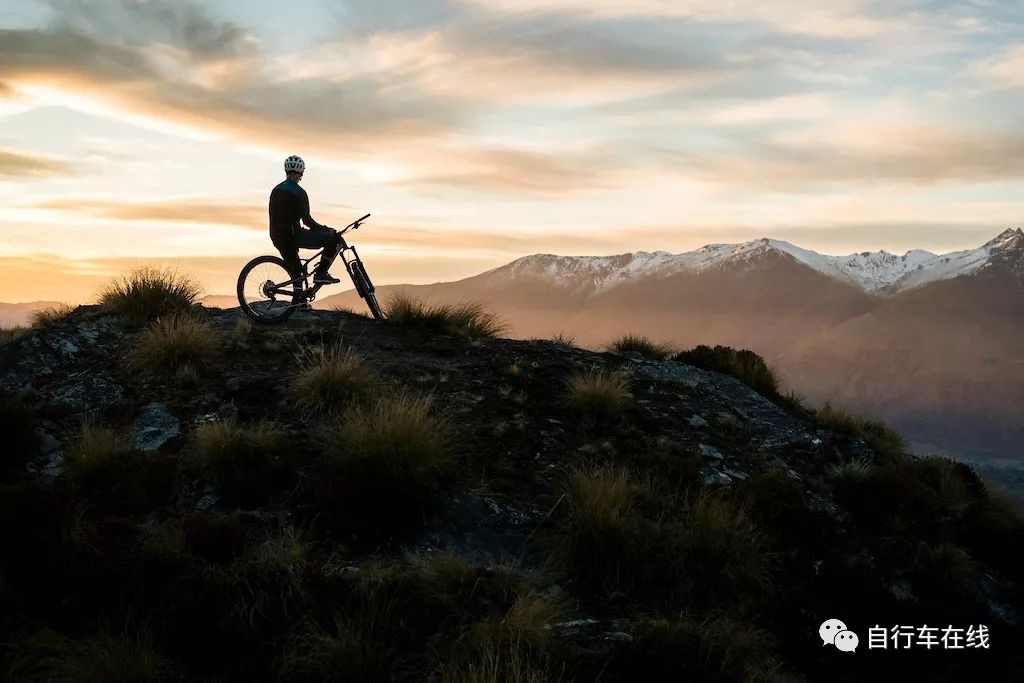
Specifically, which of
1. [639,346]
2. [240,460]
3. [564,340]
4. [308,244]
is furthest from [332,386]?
[639,346]

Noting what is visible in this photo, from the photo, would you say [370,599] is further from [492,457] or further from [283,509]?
[492,457]

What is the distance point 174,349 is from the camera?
1165 centimetres

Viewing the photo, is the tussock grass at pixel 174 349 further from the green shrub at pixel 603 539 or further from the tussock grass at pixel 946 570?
the tussock grass at pixel 946 570

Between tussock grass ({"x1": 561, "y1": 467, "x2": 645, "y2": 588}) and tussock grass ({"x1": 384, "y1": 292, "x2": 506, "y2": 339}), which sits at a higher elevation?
tussock grass ({"x1": 384, "y1": 292, "x2": 506, "y2": 339})

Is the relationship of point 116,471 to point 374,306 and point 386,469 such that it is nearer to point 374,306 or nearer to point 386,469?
point 386,469

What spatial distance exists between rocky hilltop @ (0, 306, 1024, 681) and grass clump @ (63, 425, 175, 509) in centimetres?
3

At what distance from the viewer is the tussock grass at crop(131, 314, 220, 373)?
1152 cm

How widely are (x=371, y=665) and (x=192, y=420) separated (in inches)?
214

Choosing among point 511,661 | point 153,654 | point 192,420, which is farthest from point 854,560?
point 192,420

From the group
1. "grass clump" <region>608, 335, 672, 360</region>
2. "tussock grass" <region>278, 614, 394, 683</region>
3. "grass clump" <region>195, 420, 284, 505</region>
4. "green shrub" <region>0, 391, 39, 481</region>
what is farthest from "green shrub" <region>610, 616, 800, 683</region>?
"grass clump" <region>608, 335, 672, 360</region>

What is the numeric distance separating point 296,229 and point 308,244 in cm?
32

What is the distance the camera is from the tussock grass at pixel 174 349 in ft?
37.8

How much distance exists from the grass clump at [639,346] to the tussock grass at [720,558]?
8.22 m

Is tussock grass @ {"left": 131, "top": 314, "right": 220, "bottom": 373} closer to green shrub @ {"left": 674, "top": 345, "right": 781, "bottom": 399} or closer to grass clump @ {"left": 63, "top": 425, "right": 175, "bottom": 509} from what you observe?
grass clump @ {"left": 63, "top": 425, "right": 175, "bottom": 509}
